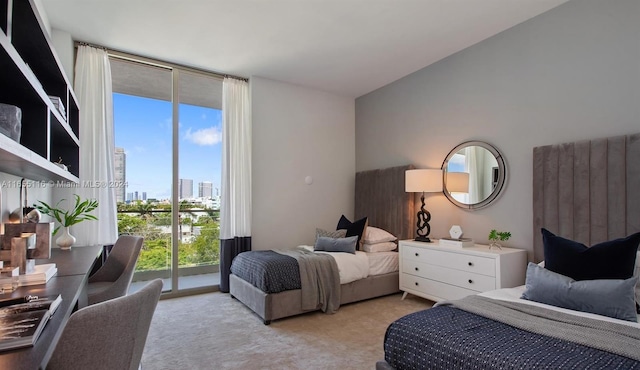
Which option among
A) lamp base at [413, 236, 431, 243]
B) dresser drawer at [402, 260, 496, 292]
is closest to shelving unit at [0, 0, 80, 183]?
dresser drawer at [402, 260, 496, 292]

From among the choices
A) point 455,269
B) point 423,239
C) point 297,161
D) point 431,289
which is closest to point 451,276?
point 455,269

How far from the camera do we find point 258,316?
→ 3.38 meters

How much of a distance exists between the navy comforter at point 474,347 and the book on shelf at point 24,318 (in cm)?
157

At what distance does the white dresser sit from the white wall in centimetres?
163

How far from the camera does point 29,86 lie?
1.49 meters

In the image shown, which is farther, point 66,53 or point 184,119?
point 184,119

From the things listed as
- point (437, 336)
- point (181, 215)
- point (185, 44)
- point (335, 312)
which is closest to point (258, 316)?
point (335, 312)

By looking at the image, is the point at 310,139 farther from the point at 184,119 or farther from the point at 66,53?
the point at 66,53

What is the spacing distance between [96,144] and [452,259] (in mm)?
3966

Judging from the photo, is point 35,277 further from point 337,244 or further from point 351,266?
point 337,244

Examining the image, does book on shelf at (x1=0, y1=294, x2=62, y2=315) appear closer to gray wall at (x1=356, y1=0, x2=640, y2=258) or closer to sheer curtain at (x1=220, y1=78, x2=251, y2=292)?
sheer curtain at (x1=220, y1=78, x2=251, y2=292)

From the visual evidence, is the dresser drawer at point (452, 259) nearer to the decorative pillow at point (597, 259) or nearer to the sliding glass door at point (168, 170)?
the decorative pillow at point (597, 259)

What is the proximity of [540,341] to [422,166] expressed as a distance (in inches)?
116

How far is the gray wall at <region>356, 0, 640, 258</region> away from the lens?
2635mm
